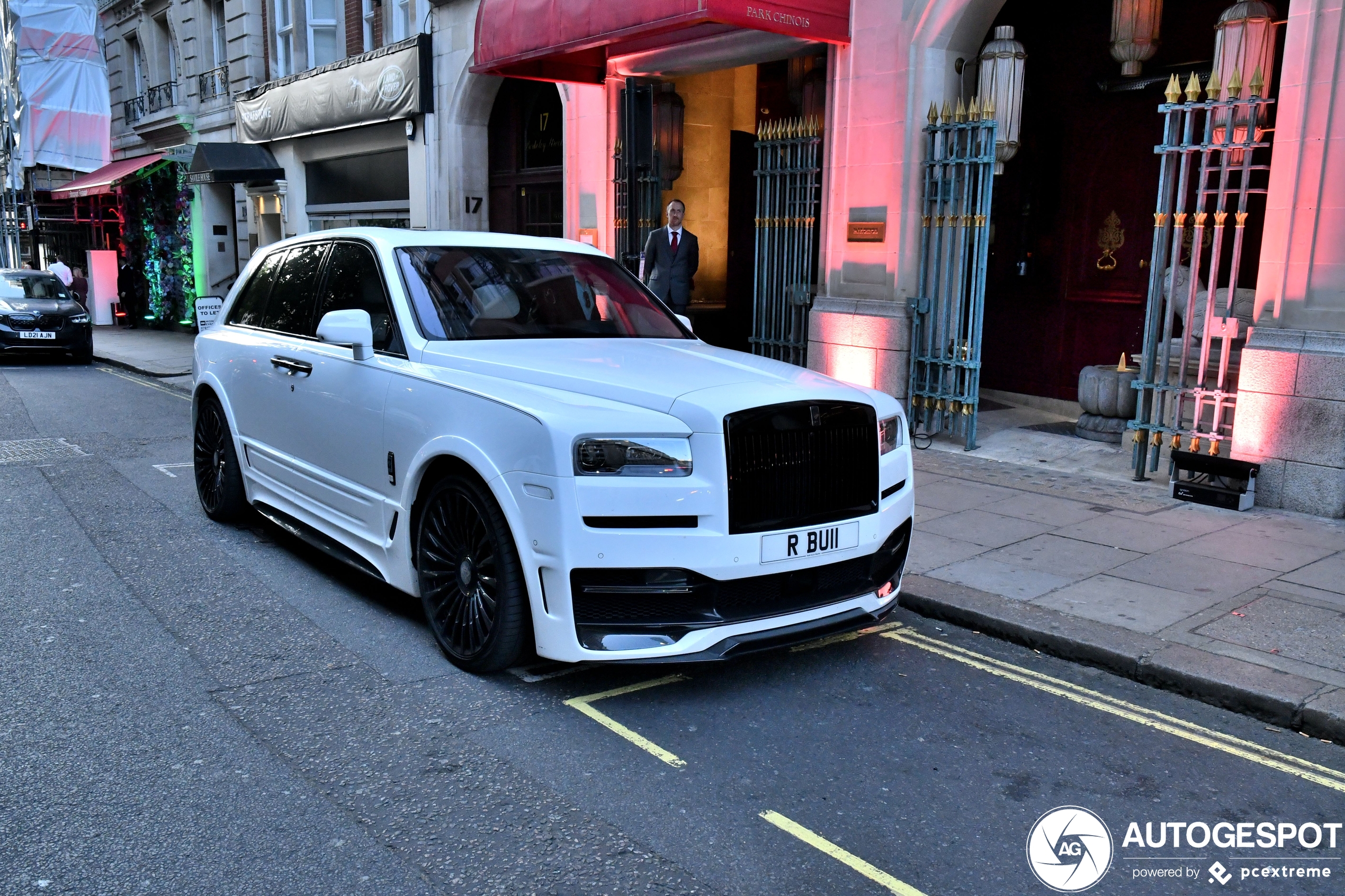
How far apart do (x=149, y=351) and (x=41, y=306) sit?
2.29 metres

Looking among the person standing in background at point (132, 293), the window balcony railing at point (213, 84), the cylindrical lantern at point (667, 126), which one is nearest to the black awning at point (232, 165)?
the window balcony railing at point (213, 84)

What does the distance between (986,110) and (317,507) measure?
6.65m

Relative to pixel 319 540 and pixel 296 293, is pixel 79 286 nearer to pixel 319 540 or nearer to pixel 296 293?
pixel 296 293

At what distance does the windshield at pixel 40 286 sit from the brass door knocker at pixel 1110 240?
55.8ft

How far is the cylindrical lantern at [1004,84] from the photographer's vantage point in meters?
9.48

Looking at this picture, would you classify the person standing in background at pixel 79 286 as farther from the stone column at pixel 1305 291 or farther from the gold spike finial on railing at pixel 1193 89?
the stone column at pixel 1305 291

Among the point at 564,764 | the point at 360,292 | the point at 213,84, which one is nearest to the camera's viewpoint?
the point at 564,764

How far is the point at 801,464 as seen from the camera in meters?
4.37

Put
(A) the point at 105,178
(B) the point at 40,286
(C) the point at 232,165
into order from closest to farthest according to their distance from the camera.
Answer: (B) the point at 40,286 → (C) the point at 232,165 → (A) the point at 105,178

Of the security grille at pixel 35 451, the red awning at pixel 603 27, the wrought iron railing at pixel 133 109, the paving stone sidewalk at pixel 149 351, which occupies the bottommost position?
the paving stone sidewalk at pixel 149 351

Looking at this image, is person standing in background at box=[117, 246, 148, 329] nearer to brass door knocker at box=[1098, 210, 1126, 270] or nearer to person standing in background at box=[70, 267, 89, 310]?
person standing in background at box=[70, 267, 89, 310]

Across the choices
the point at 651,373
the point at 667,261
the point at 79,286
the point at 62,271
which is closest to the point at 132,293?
the point at 79,286

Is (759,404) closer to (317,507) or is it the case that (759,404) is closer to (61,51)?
(317,507)

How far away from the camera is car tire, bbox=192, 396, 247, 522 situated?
6.95 meters
